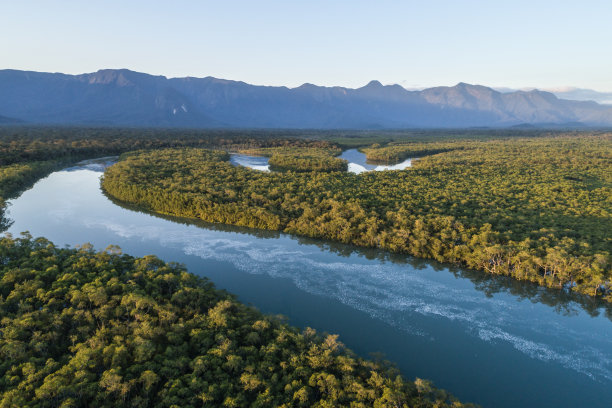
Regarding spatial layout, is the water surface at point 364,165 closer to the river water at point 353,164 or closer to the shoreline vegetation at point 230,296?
the river water at point 353,164

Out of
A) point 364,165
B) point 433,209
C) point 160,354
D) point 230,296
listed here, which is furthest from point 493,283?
point 364,165

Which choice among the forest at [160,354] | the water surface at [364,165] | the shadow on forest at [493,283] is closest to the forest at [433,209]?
the shadow on forest at [493,283]

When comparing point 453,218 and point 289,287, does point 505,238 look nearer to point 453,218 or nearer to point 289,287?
point 453,218

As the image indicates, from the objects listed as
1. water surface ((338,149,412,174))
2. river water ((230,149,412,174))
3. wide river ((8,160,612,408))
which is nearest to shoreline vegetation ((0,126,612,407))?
wide river ((8,160,612,408))

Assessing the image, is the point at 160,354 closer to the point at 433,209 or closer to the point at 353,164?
the point at 433,209

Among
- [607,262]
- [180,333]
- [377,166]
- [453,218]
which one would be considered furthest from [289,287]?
[377,166]

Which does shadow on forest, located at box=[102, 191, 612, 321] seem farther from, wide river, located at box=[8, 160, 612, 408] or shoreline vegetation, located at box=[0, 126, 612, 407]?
shoreline vegetation, located at box=[0, 126, 612, 407]

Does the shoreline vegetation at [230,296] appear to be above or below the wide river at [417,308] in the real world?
above
